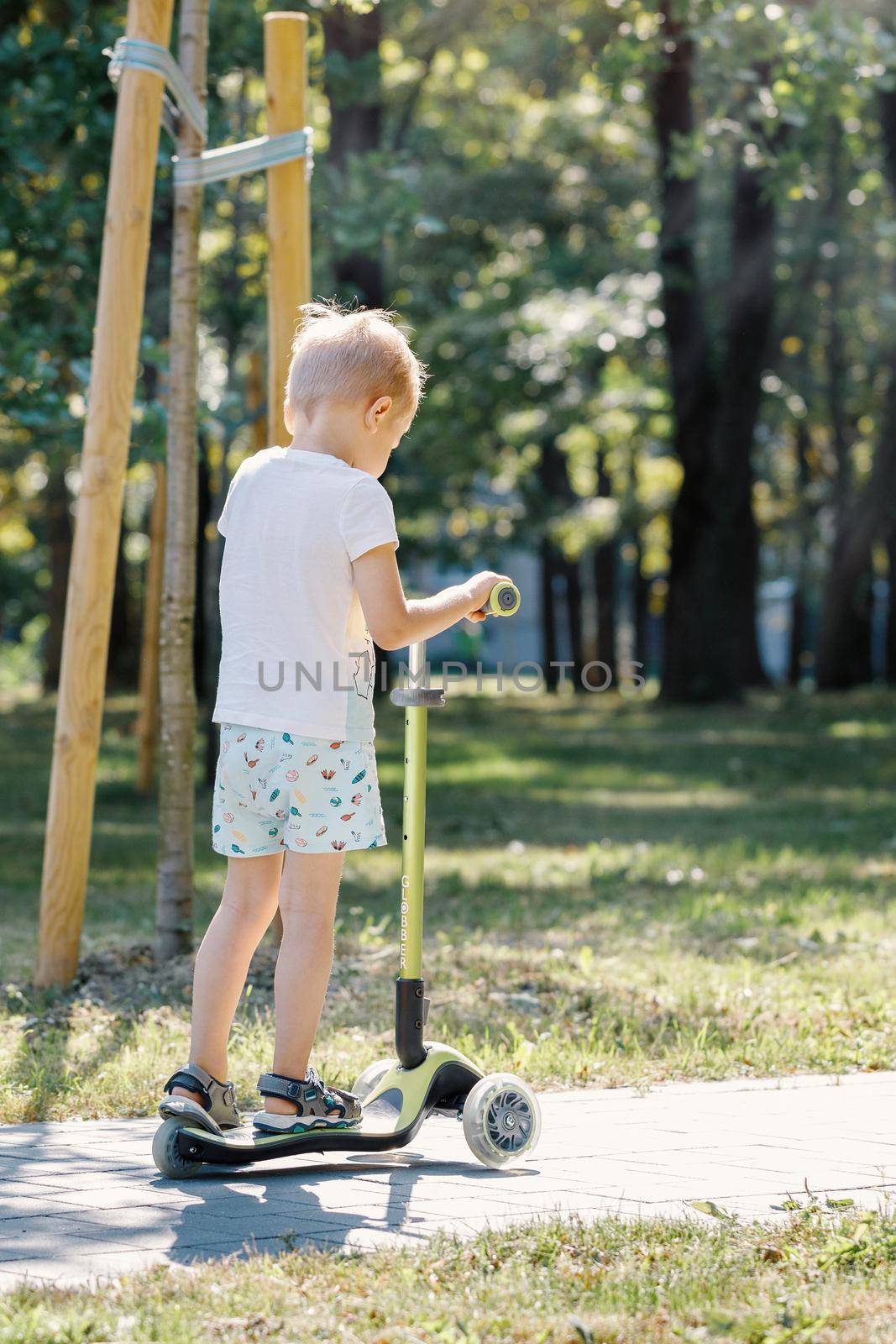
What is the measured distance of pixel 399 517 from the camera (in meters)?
26.7

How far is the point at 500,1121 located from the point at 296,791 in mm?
830

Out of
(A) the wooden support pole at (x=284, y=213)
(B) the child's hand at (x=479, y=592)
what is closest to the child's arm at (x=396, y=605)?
(B) the child's hand at (x=479, y=592)

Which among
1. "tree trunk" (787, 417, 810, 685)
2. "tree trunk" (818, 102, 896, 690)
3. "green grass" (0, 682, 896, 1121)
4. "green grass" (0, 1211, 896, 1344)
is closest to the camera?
"green grass" (0, 1211, 896, 1344)

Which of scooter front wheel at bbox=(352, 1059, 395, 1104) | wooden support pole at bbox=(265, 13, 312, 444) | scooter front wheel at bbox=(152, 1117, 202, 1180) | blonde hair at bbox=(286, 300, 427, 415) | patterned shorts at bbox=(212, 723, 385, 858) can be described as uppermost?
wooden support pole at bbox=(265, 13, 312, 444)

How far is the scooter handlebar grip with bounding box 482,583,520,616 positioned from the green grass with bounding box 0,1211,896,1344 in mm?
1246

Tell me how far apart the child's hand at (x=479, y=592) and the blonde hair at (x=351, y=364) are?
44 centimetres

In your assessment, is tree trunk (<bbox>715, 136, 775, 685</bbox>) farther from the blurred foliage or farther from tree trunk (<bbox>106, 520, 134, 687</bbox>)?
tree trunk (<bbox>106, 520, 134, 687</bbox>)

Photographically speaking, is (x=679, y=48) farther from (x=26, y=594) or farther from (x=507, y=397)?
(x=26, y=594)

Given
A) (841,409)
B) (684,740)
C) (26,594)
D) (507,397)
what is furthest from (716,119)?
(26,594)

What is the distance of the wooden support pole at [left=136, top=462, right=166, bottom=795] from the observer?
11141 millimetres

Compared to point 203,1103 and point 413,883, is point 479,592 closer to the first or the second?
point 413,883

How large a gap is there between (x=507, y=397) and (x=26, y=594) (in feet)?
74.5

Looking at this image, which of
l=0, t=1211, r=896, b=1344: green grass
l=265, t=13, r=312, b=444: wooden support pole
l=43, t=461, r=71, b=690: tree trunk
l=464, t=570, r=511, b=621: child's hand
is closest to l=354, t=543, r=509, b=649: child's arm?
l=464, t=570, r=511, b=621: child's hand

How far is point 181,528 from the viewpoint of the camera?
6359 millimetres
